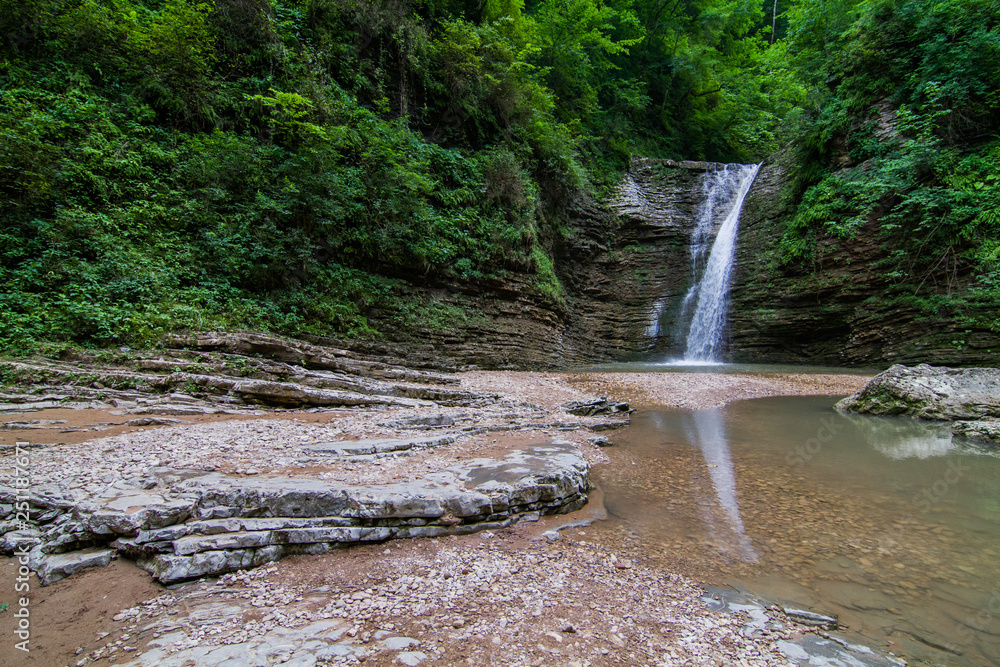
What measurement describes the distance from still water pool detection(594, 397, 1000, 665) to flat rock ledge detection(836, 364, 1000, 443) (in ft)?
1.69

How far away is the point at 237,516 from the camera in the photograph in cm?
268

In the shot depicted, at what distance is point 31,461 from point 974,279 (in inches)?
721

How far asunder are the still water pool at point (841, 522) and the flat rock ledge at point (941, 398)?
0.52 meters

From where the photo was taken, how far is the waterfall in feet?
52.5

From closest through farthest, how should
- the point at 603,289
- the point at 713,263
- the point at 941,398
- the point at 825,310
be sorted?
1. the point at 941,398
2. the point at 825,310
3. the point at 713,263
4. the point at 603,289

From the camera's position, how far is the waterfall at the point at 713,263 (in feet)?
52.5

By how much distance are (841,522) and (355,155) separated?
12369 millimetres

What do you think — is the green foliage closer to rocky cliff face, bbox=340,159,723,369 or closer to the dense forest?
the dense forest

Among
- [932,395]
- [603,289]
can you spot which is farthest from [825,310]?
[603,289]

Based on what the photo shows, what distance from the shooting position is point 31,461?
3.37m

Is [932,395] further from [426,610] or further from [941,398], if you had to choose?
[426,610]

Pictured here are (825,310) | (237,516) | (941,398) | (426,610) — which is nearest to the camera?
(426,610)

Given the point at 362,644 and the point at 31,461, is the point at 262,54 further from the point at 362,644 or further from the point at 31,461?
the point at 362,644

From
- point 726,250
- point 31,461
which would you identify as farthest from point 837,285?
point 31,461
